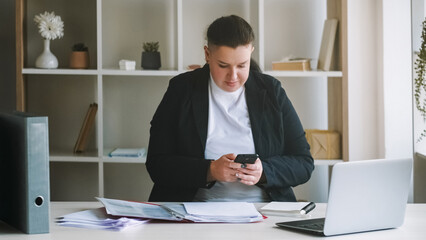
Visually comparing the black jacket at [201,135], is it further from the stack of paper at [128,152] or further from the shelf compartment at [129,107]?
the shelf compartment at [129,107]

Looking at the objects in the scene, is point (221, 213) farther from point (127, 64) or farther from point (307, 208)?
point (127, 64)

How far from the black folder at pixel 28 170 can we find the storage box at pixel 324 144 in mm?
2205

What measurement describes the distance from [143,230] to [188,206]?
24cm

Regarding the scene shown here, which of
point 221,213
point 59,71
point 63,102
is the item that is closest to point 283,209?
point 221,213

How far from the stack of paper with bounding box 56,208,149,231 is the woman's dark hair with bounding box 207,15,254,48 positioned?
84 cm

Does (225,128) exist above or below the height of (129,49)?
below

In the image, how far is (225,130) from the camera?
258cm

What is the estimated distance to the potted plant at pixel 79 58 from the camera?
3.81 meters

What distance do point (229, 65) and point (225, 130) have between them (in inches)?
10.8

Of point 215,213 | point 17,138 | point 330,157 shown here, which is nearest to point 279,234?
point 215,213

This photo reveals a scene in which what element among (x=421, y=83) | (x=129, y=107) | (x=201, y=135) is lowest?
(x=201, y=135)

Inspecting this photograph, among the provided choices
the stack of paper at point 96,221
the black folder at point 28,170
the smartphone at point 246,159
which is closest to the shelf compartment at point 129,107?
the smartphone at point 246,159

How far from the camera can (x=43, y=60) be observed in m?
3.75

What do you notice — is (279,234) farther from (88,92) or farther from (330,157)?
(88,92)
